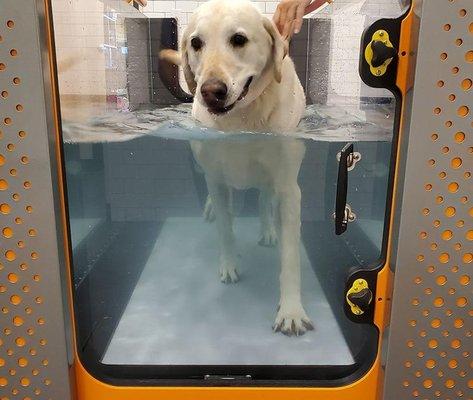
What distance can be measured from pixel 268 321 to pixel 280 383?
224 mm

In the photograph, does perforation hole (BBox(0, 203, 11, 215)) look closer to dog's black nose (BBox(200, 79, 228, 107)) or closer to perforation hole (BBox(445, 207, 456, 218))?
dog's black nose (BBox(200, 79, 228, 107))

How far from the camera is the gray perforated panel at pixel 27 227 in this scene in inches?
24.5

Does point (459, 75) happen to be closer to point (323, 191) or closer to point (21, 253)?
point (323, 191)

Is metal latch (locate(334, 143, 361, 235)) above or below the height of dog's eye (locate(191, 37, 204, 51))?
below

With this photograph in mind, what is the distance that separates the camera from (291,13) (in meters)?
1.00

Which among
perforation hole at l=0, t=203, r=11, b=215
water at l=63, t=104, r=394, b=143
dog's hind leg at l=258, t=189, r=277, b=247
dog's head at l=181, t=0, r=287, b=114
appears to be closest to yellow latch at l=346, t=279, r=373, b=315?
water at l=63, t=104, r=394, b=143

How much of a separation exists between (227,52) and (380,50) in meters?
0.45

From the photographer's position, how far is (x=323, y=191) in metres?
1.01

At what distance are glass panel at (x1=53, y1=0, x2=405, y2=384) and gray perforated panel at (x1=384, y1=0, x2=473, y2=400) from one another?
101 millimetres

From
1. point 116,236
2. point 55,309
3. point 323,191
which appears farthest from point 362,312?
point 116,236

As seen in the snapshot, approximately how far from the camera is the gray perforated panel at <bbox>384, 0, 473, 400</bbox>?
61 cm

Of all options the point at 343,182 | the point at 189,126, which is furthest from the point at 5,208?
the point at 343,182

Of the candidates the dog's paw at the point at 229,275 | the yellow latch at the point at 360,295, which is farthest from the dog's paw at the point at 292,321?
the yellow latch at the point at 360,295

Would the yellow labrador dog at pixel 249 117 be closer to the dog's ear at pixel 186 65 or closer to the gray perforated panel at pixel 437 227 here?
the dog's ear at pixel 186 65
